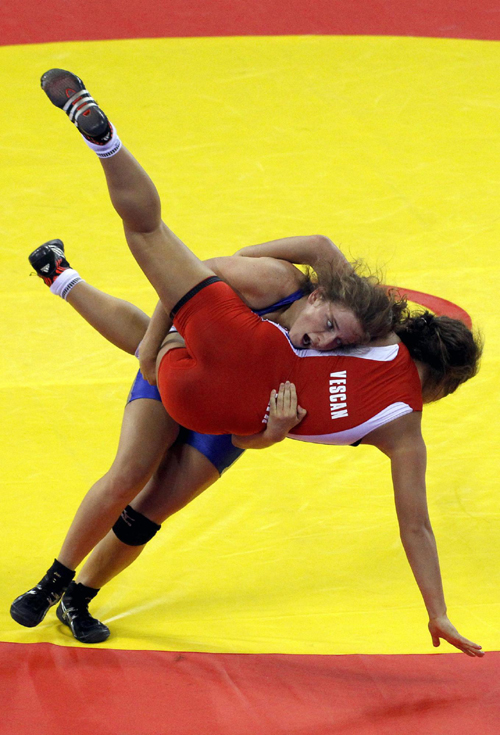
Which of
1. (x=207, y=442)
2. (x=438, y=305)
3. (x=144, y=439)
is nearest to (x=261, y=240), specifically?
(x=438, y=305)

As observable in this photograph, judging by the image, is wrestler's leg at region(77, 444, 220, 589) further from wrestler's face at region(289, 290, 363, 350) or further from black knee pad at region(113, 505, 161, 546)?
wrestler's face at region(289, 290, 363, 350)

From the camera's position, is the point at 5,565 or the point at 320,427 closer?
the point at 320,427

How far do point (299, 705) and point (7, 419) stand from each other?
5.90 ft

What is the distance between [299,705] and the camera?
2576 millimetres

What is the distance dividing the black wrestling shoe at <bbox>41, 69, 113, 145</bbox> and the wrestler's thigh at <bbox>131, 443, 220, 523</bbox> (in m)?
0.90

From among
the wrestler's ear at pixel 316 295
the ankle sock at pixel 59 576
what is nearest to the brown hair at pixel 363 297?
the wrestler's ear at pixel 316 295

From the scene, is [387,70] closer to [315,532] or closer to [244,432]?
[315,532]

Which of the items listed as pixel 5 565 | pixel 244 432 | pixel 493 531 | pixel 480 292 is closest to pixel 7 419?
pixel 5 565

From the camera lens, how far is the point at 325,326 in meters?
2.52

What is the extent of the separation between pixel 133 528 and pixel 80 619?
0.97 feet

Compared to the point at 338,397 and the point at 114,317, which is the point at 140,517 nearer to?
the point at 114,317

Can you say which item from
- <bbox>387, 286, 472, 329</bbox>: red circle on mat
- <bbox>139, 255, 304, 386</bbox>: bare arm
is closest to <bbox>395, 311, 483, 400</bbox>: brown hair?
<bbox>139, 255, 304, 386</bbox>: bare arm

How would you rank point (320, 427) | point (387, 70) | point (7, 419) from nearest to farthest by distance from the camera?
point (320, 427) < point (7, 419) < point (387, 70)

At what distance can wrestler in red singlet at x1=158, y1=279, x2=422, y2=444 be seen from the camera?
2.48 metres
